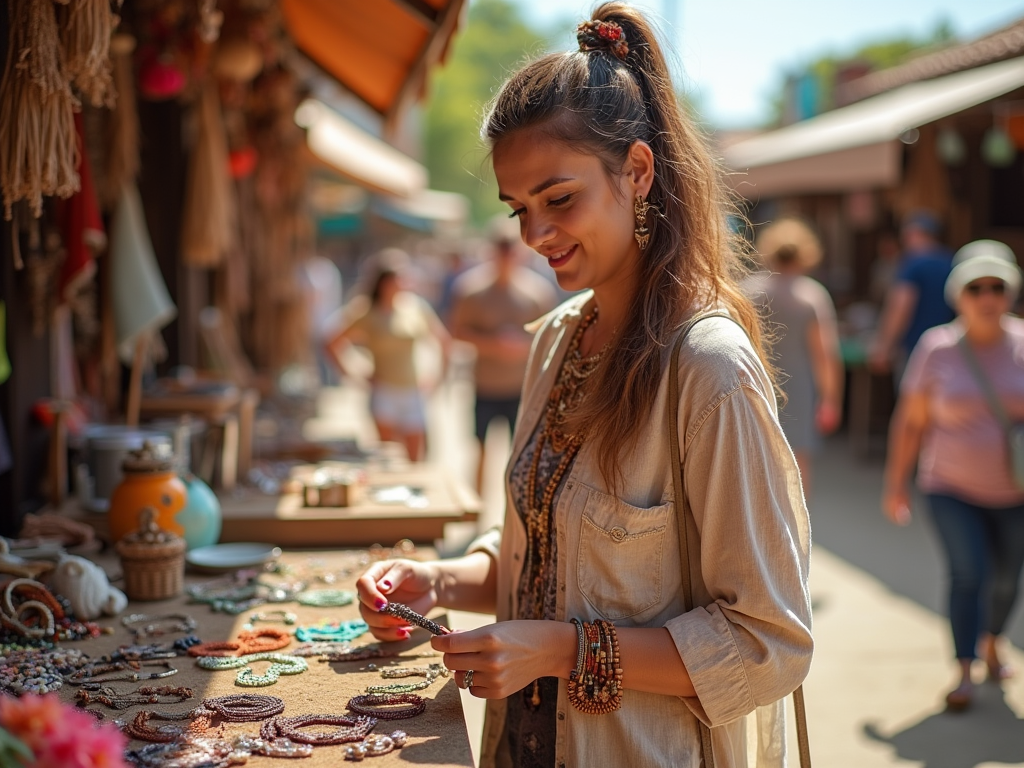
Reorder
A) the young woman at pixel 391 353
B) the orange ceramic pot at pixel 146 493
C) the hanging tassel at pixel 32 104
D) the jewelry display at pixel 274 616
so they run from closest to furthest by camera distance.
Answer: the hanging tassel at pixel 32 104 → the jewelry display at pixel 274 616 → the orange ceramic pot at pixel 146 493 → the young woman at pixel 391 353

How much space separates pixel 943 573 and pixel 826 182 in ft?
15.8

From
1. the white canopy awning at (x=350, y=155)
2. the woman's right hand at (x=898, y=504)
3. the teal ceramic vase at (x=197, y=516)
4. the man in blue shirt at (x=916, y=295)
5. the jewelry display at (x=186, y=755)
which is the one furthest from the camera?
the man in blue shirt at (x=916, y=295)

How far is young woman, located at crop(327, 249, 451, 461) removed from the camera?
22.8 feet

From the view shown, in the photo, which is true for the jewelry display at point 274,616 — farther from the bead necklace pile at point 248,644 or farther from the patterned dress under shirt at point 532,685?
the patterned dress under shirt at point 532,685

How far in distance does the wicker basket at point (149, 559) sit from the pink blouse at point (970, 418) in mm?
3224

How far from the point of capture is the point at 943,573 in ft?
19.7

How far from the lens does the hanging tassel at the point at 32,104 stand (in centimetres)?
208

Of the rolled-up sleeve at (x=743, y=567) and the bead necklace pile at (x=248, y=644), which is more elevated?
the rolled-up sleeve at (x=743, y=567)

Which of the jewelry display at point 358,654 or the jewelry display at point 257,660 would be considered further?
the jewelry display at point 358,654

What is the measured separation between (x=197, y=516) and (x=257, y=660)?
679 mm

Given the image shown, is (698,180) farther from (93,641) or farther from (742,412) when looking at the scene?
(93,641)

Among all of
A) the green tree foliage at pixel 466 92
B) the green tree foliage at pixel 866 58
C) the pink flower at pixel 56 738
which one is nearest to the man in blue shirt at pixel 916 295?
the pink flower at pixel 56 738

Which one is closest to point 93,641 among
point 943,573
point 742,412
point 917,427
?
point 742,412

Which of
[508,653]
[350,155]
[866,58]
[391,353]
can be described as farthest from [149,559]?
[866,58]
